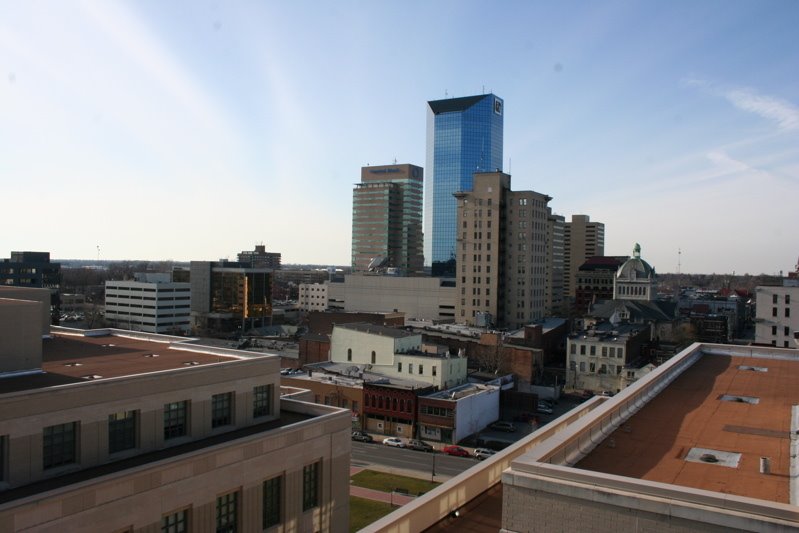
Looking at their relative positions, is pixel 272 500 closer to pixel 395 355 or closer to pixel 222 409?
pixel 222 409

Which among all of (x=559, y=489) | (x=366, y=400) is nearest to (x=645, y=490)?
(x=559, y=489)

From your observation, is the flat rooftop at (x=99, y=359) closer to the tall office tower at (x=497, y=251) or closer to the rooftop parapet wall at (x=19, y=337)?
the rooftop parapet wall at (x=19, y=337)

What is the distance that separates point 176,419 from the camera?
1022 inches

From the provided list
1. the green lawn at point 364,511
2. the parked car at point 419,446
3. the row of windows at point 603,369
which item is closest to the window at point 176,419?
the green lawn at point 364,511

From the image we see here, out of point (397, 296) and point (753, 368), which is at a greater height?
point (397, 296)

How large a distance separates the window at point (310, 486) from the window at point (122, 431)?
7500 mm

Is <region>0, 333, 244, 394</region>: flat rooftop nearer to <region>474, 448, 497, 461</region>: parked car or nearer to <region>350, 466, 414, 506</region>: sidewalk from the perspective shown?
<region>350, 466, 414, 506</region>: sidewalk

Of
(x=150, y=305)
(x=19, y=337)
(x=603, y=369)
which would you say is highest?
(x=19, y=337)

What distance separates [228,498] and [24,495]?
7.25 m

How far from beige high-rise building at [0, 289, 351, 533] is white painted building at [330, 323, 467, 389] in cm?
3530

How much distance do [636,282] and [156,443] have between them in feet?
366

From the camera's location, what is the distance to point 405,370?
6856 centimetres

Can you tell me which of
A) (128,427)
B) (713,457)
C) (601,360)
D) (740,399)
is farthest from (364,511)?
(601,360)

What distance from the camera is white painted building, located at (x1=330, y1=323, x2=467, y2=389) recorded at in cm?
6688
